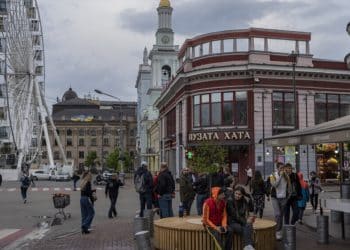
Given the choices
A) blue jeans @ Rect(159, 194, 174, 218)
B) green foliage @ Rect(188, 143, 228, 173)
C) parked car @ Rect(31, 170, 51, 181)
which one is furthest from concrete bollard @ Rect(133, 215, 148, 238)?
parked car @ Rect(31, 170, 51, 181)

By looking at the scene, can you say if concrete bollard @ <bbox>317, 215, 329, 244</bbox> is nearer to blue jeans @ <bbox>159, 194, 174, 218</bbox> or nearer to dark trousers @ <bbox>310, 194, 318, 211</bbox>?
blue jeans @ <bbox>159, 194, 174, 218</bbox>

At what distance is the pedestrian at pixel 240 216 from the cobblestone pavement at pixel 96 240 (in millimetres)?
3683

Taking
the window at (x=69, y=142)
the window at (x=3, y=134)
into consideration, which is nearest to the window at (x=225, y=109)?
the window at (x=3, y=134)

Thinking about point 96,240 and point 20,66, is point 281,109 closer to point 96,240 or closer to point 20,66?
point 20,66

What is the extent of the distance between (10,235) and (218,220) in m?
8.55

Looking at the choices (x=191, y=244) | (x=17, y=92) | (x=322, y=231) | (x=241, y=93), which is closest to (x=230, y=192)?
(x=191, y=244)

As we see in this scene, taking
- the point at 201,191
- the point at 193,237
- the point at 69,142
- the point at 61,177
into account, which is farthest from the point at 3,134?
the point at 193,237

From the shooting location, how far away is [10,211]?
2520 centimetres

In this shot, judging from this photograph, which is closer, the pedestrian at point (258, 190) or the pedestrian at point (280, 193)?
the pedestrian at point (280, 193)

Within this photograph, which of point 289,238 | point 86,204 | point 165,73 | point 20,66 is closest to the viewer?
point 289,238

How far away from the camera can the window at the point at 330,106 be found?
52.9 metres

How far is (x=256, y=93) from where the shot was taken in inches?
1983

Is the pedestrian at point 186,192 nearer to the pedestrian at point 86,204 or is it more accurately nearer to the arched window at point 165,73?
the pedestrian at point 86,204

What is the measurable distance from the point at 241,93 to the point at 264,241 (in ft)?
129
